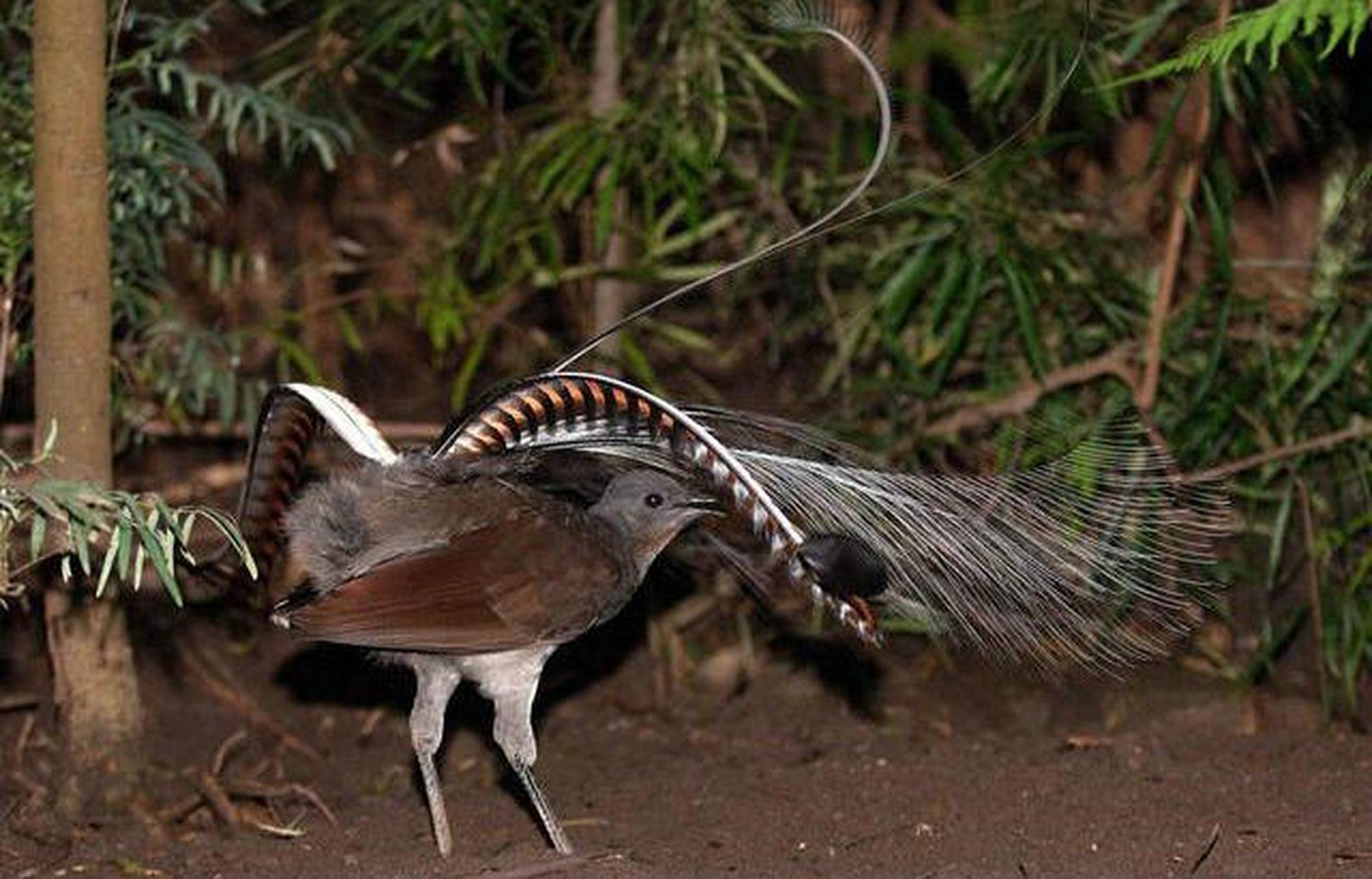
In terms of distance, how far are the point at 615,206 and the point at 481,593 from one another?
1615 mm

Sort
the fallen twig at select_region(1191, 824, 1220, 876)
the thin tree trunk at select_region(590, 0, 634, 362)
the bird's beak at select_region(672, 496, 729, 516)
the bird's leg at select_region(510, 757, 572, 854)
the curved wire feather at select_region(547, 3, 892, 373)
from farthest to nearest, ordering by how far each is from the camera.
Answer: the thin tree trunk at select_region(590, 0, 634, 362) → the bird's beak at select_region(672, 496, 729, 516) → the bird's leg at select_region(510, 757, 572, 854) → the fallen twig at select_region(1191, 824, 1220, 876) → the curved wire feather at select_region(547, 3, 892, 373)

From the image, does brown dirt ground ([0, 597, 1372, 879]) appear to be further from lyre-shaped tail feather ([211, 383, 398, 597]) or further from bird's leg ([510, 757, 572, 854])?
lyre-shaped tail feather ([211, 383, 398, 597])

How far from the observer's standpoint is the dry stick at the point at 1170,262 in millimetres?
5617

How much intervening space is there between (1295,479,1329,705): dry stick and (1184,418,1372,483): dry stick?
11 centimetres

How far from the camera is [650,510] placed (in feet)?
15.6

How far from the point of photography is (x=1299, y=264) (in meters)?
5.75

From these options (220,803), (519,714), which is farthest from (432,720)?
(220,803)

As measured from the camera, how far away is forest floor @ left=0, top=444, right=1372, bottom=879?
445 centimetres

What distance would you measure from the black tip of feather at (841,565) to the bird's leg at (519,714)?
76cm

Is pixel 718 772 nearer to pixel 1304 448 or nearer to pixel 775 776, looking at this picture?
pixel 775 776

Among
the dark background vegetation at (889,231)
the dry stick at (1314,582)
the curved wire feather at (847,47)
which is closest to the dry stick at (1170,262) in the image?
the dark background vegetation at (889,231)

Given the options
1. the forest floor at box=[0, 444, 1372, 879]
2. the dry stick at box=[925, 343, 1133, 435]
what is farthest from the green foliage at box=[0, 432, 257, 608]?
→ the dry stick at box=[925, 343, 1133, 435]

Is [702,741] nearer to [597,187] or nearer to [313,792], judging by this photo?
[313,792]

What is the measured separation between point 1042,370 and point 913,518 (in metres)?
1.49
